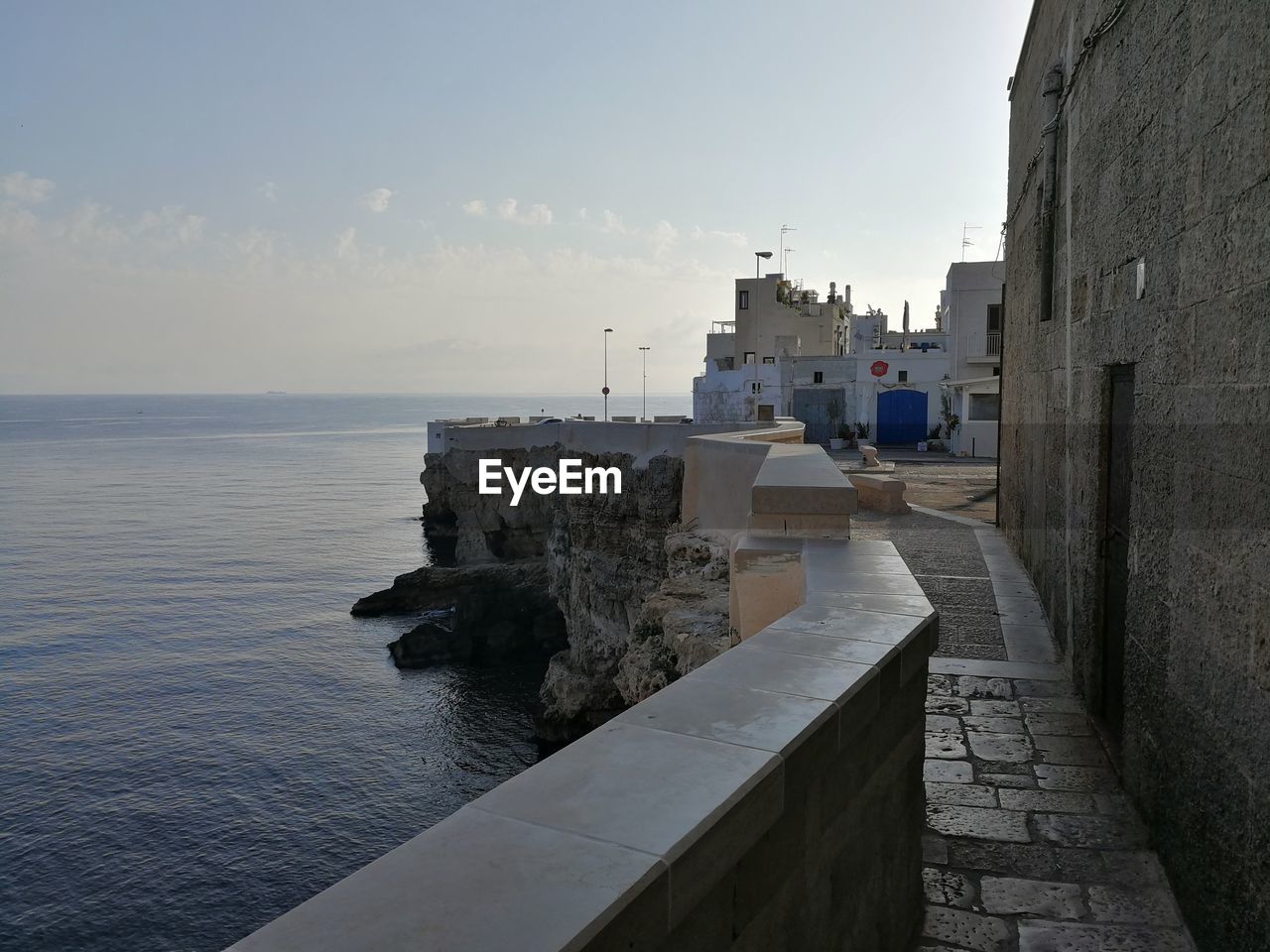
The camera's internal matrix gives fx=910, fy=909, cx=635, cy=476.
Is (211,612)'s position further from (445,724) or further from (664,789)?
(664,789)

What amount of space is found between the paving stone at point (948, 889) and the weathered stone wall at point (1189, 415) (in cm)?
81

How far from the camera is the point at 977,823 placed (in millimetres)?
4406

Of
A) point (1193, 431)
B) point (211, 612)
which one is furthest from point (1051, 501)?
point (211, 612)

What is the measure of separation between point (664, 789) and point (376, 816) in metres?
17.5

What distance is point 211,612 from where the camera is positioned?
32.0 meters

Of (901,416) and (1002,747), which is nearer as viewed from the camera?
(1002,747)

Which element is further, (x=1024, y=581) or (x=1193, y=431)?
(x=1024, y=581)

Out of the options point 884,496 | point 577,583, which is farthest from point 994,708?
point 577,583

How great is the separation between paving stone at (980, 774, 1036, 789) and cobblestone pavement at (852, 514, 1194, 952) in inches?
0.4

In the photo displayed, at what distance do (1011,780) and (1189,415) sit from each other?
89.6 inches

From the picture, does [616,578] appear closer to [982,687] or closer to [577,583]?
[577,583]

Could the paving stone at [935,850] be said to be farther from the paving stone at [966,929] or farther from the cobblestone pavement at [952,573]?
the cobblestone pavement at [952,573]

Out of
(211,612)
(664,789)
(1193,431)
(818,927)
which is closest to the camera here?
(664,789)

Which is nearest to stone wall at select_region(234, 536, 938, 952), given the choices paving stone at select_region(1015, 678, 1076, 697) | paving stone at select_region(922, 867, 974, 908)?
paving stone at select_region(922, 867, 974, 908)
